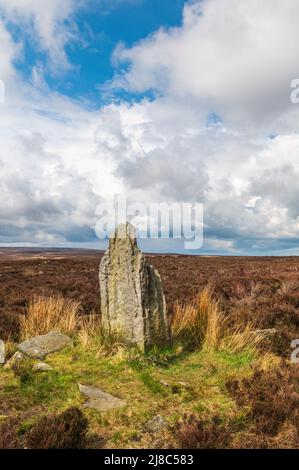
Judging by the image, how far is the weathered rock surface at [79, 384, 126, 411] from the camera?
5.65 metres

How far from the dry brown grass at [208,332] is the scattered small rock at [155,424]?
3.31m

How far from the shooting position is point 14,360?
735 cm

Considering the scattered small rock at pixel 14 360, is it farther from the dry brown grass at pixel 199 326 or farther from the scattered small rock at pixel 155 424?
the dry brown grass at pixel 199 326

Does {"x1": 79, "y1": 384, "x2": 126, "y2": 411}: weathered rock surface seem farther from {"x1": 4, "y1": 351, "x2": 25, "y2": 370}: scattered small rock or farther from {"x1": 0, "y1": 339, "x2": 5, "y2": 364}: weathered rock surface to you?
{"x1": 0, "y1": 339, "x2": 5, "y2": 364}: weathered rock surface

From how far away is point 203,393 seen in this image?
6.15 meters

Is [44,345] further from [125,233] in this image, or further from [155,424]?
[155,424]

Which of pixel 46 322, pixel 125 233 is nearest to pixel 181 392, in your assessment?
pixel 125 233
